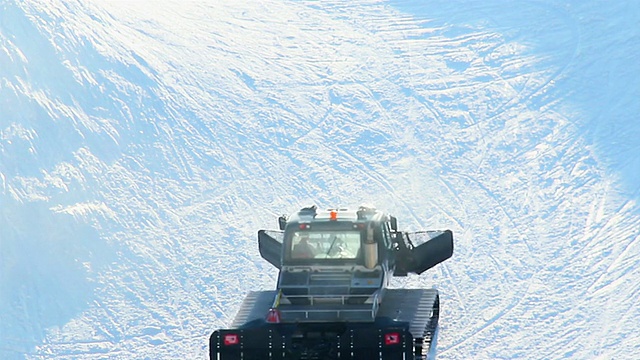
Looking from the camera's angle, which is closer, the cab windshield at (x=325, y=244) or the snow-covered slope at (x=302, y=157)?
the cab windshield at (x=325, y=244)

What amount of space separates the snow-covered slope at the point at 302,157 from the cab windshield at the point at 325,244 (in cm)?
231

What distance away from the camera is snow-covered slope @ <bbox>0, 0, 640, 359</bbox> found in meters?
19.5

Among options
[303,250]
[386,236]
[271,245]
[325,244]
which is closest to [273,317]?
[303,250]

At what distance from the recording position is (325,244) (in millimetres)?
16906

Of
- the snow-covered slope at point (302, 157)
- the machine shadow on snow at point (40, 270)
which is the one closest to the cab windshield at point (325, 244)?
the snow-covered slope at point (302, 157)

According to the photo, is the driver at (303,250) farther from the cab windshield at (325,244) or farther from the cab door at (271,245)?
the cab door at (271,245)

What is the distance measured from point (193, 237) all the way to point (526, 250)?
206 inches

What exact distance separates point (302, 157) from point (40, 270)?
607cm

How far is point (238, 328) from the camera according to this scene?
16.0m

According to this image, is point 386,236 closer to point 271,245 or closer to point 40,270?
point 271,245

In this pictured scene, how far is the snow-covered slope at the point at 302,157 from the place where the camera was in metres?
19.5

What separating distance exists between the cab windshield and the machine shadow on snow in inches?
168

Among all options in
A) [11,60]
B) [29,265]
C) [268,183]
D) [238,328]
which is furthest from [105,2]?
[238,328]

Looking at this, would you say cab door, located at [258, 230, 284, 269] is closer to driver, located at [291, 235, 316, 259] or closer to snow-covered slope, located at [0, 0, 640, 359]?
snow-covered slope, located at [0, 0, 640, 359]
